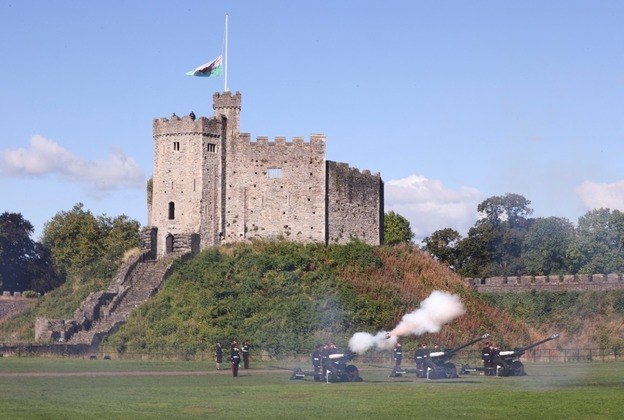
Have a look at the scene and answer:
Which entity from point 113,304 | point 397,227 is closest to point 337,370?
point 113,304

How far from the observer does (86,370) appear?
5647 centimetres

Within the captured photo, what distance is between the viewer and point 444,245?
465 feet

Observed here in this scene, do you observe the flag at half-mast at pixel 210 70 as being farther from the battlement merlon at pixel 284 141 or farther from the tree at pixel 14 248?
the tree at pixel 14 248

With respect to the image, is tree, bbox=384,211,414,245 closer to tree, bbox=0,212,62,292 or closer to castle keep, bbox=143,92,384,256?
tree, bbox=0,212,62,292

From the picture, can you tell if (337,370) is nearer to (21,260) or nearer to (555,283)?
(555,283)

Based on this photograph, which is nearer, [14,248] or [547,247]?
[547,247]

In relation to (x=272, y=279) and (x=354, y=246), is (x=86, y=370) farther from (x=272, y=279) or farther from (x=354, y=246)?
(x=354, y=246)

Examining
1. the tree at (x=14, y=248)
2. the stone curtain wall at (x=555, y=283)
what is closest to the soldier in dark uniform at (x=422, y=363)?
the stone curtain wall at (x=555, y=283)

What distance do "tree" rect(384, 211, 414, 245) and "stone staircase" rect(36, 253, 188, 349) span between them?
198 feet

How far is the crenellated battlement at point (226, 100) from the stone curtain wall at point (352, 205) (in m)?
7.61

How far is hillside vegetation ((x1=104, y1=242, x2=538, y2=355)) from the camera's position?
73000mm

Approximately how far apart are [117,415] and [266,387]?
515 inches

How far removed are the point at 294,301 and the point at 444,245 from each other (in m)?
67.4

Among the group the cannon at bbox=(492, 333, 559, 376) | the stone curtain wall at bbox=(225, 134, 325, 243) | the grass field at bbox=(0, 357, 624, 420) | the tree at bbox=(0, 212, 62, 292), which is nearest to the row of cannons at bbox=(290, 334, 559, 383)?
the cannon at bbox=(492, 333, 559, 376)
